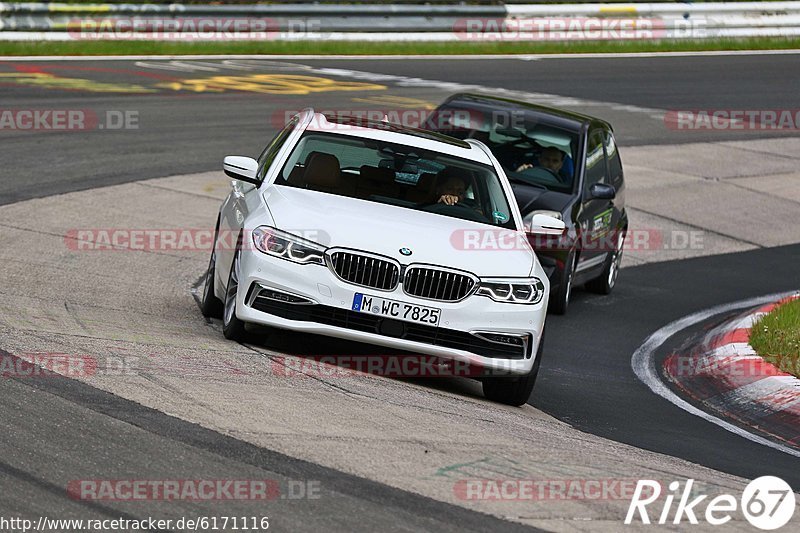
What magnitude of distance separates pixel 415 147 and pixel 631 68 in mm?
21230

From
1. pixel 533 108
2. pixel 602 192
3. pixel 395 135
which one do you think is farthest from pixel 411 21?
pixel 395 135

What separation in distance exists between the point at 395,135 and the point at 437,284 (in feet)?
6.68

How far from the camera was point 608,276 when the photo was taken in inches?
564

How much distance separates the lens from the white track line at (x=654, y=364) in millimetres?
9170

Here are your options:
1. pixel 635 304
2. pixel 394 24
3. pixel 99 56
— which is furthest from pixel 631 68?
pixel 635 304

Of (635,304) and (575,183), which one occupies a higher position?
(575,183)

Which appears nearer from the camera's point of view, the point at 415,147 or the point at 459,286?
the point at 459,286

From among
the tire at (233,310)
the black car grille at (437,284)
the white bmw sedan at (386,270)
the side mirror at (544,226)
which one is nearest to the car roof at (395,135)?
the white bmw sedan at (386,270)

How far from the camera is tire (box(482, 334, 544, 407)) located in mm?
8953

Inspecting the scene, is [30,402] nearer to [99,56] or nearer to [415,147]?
[415,147]

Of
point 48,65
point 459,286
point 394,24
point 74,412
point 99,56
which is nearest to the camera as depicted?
point 74,412

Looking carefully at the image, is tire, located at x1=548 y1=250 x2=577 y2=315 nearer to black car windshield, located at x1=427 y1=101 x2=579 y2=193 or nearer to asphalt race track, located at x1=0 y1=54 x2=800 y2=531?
asphalt race track, located at x1=0 y1=54 x2=800 y2=531

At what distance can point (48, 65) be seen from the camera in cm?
2428

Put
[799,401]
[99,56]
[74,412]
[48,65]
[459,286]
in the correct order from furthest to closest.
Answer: [99,56], [48,65], [799,401], [459,286], [74,412]
